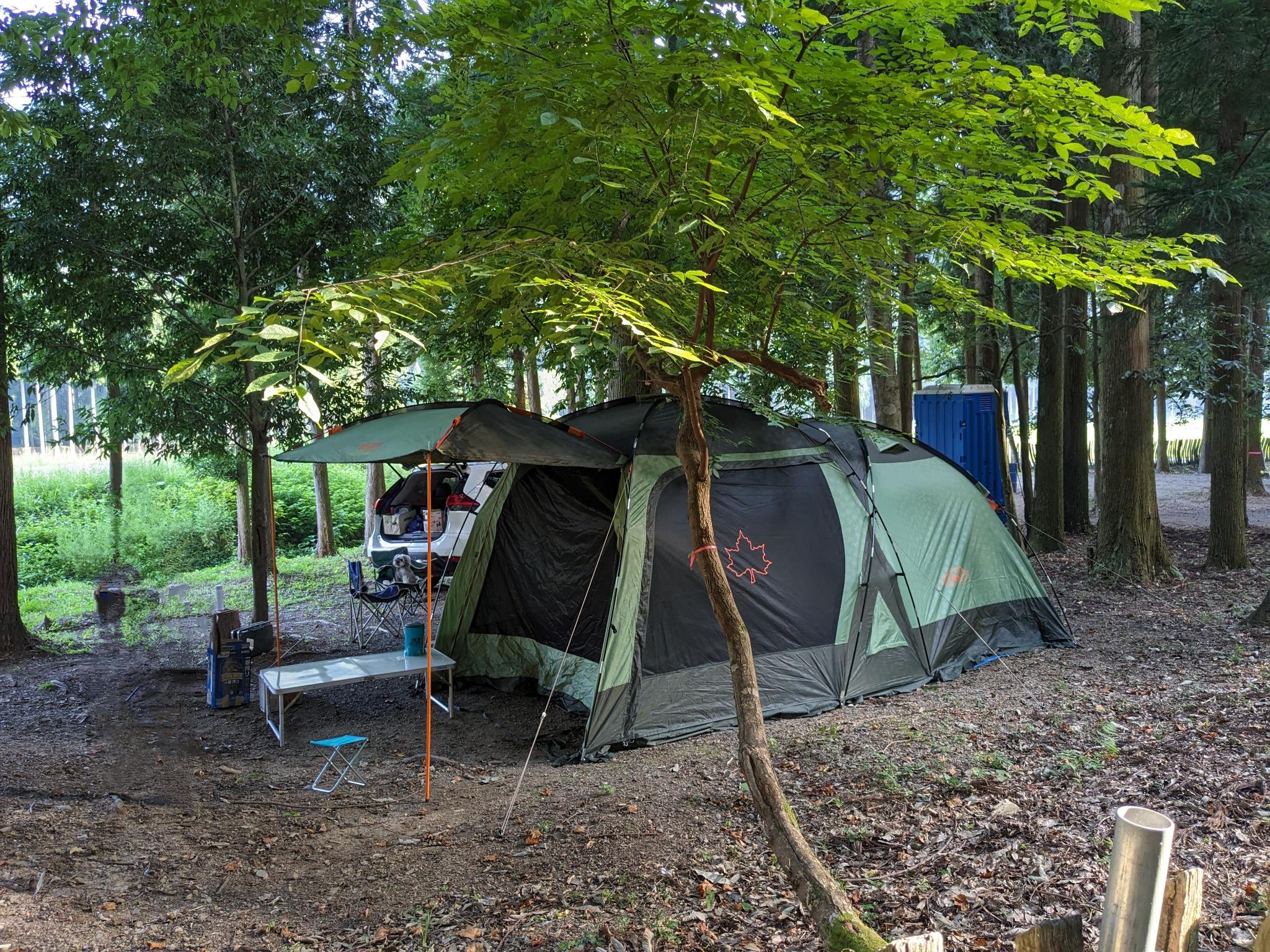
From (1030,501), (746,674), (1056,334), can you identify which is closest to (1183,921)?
(746,674)

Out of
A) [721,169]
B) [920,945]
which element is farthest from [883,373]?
[920,945]

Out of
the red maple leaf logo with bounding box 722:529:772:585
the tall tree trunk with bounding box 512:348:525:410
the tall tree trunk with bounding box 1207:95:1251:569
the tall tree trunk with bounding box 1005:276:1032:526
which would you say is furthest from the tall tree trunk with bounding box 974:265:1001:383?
the red maple leaf logo with bounding box 722:529:772:585

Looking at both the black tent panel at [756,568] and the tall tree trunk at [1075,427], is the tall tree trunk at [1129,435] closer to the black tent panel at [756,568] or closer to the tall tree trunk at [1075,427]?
the tall tree trunk at [1075,427]

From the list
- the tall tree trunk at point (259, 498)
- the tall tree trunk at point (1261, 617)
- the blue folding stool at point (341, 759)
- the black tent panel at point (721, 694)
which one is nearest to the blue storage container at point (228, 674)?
the tall tree trunk at point (259, 498)

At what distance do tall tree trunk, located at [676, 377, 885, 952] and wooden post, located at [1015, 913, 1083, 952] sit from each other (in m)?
0.78

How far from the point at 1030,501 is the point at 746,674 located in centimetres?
1027

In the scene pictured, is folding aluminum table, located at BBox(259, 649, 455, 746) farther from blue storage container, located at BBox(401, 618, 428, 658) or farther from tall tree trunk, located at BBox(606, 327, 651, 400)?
tall tree trunk, located at BBox(606, 327, 651, 400)

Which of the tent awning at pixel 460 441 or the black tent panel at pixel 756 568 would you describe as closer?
the tent awning at pixel 460 441

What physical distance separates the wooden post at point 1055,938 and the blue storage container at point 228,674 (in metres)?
5.66

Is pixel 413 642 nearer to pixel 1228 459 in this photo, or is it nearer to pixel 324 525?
pixel 1228 459

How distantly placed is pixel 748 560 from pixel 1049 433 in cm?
644

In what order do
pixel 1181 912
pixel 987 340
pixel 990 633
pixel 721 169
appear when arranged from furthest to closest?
pixel 987 340, pixel 990 633, pixel 721 169, pixel 1181 912

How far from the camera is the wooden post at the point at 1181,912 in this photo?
5.86ft

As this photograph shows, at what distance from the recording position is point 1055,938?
1.76m
